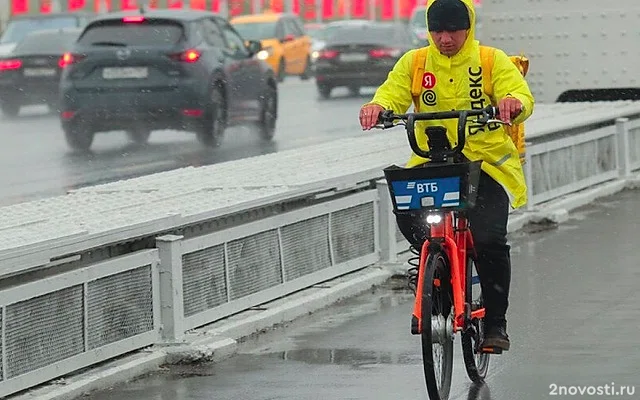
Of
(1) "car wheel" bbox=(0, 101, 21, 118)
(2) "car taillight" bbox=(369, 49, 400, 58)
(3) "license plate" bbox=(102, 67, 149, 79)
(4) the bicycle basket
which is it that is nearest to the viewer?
(4) the bicycle basket

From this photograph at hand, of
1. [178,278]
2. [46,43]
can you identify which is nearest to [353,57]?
[46,43]

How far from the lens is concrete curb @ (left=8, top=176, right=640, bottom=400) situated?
7.66 m

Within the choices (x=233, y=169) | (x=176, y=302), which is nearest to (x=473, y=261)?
(x=176, y=302)

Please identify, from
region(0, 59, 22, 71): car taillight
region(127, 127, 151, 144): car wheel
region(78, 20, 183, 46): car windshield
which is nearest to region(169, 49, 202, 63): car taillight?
region(78, 20, 183, 46): car windshield

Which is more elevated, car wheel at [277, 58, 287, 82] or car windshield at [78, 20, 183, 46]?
car windshield at [78, 20, 183, 46]

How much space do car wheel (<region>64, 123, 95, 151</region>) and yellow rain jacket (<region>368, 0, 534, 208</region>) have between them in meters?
16.0

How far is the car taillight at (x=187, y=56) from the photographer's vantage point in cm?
2275

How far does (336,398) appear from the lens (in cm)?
741

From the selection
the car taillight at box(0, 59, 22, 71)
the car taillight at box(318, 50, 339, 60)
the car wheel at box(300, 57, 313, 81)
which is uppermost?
the car taillight at box(0, 59, 22, 71)

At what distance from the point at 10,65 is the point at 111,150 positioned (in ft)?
35.0

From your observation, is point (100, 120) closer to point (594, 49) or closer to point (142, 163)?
point (142, 163)

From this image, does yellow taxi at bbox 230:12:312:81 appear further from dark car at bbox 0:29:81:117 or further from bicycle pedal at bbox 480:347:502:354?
bicycle pedal at bbox 480:347:502:354

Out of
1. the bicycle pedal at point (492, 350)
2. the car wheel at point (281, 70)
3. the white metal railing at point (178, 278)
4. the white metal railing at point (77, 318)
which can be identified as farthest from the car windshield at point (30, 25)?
the bicycle pedal at point (492, 350)

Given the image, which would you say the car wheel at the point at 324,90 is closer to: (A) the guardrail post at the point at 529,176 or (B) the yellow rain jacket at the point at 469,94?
(A) the guardrail post at the point at 529,176
